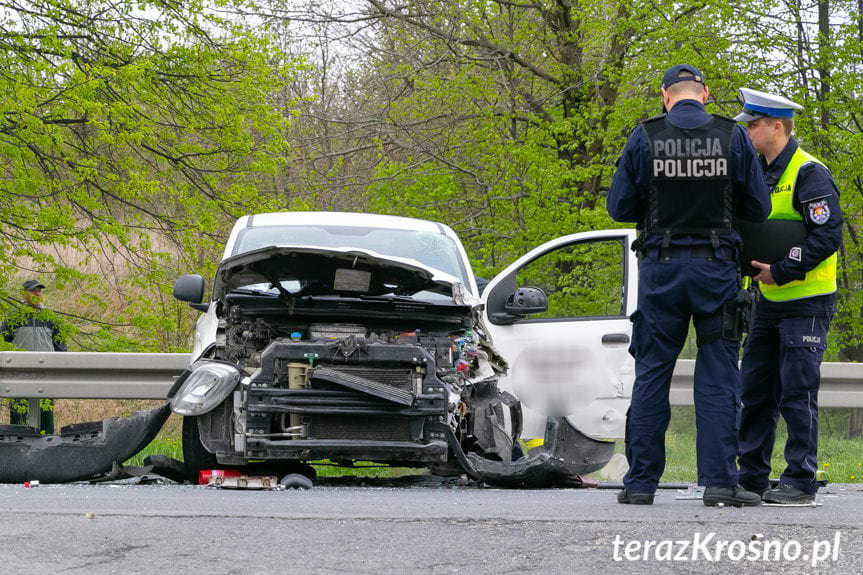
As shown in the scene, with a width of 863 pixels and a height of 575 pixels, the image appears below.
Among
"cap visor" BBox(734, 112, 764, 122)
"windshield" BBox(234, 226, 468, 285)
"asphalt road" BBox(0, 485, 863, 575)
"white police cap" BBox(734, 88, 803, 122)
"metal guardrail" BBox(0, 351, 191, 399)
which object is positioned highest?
"white police cap" BBox(734, 88, 803, 122)

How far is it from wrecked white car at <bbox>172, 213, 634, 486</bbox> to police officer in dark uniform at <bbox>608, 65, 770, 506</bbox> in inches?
54.3

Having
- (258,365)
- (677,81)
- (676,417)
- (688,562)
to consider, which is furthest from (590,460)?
(676,417)

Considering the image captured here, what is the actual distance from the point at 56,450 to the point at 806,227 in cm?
435

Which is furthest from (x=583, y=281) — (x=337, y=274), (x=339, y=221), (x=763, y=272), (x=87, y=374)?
(x=763, y=272)

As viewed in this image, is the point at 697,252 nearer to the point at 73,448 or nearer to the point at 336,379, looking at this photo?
the point at 336,379

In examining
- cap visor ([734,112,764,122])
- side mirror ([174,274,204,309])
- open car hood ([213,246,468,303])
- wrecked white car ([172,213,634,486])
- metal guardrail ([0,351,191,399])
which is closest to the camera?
cap visor ([734,112,764,122])

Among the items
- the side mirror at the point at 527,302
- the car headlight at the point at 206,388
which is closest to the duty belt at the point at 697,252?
the side mirror at the point at 527,302

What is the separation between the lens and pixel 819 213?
222 inches

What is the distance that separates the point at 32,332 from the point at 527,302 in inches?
283

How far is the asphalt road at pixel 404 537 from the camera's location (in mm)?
3734

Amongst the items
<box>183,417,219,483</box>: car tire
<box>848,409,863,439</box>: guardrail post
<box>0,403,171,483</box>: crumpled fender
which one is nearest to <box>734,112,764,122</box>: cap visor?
<box>183,417,219,483</box>: car tire

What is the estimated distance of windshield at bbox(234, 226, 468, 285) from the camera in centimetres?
776

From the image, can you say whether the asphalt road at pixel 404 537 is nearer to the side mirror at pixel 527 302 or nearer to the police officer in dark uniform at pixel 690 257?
the police officer in dark uniform at pixel 690 257

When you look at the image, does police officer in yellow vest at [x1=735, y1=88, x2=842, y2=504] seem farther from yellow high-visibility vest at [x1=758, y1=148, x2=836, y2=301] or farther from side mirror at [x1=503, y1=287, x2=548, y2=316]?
side mirror at [x1=503, y1=287, x2=548, y2=316]
